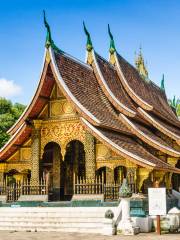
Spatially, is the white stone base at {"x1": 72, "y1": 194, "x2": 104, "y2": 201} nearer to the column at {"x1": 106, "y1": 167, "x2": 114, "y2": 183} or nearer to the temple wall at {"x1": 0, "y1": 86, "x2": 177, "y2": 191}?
the temple wall at {"x1": 0, "y1": 86, "x2": 177, "y2": 191}

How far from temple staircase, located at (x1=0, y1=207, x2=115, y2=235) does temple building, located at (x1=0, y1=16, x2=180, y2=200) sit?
2.23 m

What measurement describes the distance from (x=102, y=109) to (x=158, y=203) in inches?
261

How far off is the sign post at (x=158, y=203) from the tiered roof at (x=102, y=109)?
243cm

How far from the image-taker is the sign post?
11289 mm

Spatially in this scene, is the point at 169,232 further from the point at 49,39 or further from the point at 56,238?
the point at 49,39

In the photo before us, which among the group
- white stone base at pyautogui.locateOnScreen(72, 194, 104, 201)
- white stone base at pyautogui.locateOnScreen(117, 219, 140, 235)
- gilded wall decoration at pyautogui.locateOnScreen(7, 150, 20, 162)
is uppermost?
gilded wall decoration at pyautogui.locateOnScreen(7, 150, 20, 162)

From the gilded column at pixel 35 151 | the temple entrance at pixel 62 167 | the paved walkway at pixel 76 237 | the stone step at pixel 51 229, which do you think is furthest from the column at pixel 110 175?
the paved walkway at pixel 76 237

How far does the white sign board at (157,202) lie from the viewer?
1129 centimetres

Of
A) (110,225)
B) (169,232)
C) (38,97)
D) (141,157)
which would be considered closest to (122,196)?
(110,225)

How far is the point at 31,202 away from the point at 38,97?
13.3 feet

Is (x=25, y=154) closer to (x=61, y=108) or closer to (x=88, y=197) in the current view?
(x=61, y=108)

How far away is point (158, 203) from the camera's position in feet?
37.2

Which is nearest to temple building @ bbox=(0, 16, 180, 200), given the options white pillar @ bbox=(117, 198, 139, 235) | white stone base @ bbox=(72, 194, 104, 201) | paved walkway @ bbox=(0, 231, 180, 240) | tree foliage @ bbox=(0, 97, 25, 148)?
white stone base @ bbox=(72, 194, 104, 201)

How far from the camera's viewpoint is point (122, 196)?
11898 mm
